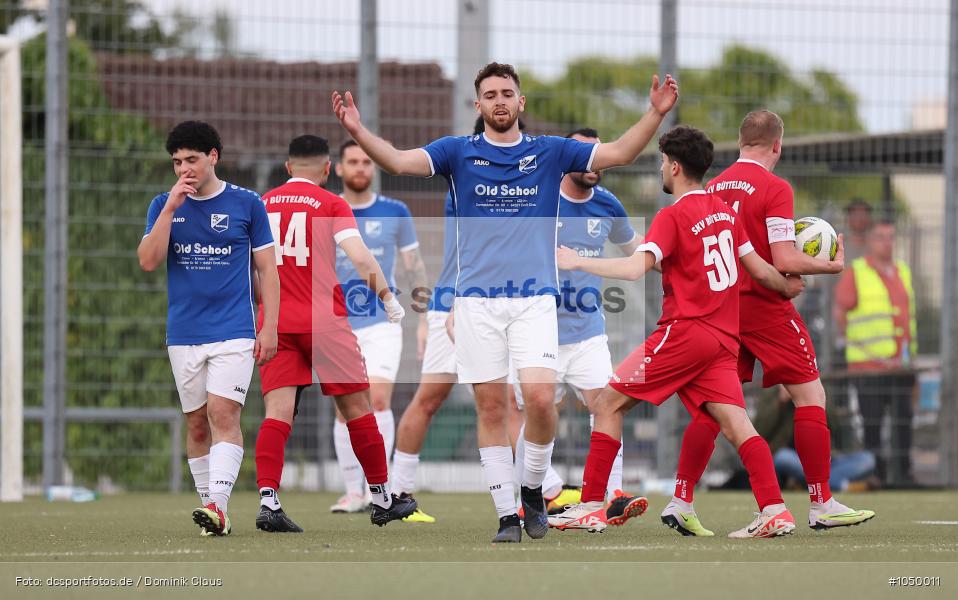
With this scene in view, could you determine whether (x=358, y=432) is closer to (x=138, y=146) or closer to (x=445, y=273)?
(x=445, y=273)

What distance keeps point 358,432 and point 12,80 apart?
5021 mm

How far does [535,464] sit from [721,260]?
1249 millimetres

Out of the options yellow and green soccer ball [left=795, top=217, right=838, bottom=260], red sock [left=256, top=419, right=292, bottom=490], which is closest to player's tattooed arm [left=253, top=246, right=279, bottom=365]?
red sock [left=256, top=419, right=292, bottom=490]

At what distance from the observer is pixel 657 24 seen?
12.4 meters

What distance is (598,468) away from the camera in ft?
22.7

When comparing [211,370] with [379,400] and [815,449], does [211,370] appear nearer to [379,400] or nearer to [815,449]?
[379,400]

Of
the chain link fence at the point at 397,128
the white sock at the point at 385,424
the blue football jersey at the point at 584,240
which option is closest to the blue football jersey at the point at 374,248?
the white sock at the point at 385,424

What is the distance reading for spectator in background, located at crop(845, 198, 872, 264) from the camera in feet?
41.8

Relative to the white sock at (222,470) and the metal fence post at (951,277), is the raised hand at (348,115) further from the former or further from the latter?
the metal fence post at (951,277)

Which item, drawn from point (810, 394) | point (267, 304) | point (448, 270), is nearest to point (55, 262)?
point (448, 270)

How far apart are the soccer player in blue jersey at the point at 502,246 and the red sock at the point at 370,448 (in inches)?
42.9

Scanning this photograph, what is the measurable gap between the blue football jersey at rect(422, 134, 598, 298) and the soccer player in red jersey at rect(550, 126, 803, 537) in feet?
1.14

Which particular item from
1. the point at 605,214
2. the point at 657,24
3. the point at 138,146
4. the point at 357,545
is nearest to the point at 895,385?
the point at 657,24

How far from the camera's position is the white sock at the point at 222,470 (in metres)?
7.00
